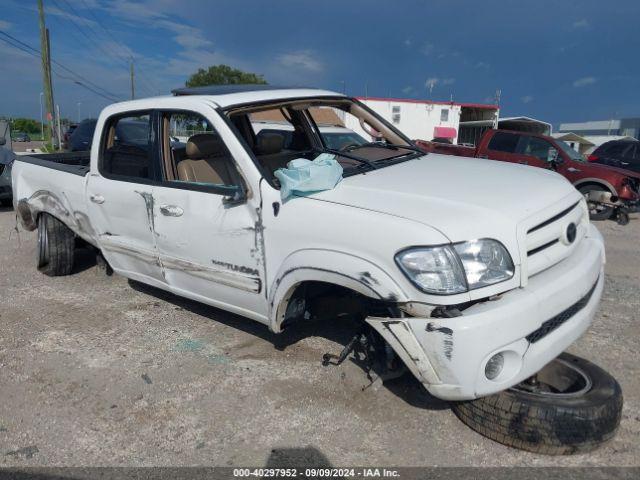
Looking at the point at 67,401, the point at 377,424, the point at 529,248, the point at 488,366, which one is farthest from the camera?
the point at 67,401

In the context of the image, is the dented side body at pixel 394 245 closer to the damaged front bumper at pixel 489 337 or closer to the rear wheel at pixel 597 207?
the damaged front bumper at pixel 489 337

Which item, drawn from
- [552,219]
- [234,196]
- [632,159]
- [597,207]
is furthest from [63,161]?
[632,159]

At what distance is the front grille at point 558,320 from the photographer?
96.6 inches

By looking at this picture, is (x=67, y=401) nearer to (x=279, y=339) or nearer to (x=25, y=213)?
(x=279, y=339)

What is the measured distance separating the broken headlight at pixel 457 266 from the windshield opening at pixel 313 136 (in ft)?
3.43

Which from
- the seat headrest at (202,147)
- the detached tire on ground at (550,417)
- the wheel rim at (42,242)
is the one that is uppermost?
the seat headrest at (202,147)

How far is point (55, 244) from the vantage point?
5.29 meters

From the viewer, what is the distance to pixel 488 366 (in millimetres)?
2363

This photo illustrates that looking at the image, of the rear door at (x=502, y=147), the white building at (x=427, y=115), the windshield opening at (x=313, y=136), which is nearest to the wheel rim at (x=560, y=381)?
the windshield opening at (x=313, y=136)

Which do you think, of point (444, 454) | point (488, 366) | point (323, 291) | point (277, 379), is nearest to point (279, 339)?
point (277, 379)

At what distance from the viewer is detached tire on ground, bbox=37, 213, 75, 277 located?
17.2 feet

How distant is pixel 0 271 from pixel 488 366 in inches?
216

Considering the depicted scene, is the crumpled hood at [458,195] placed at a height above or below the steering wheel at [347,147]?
below

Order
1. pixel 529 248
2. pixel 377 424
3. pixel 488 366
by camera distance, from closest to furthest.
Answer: pixel 488 366
pixel 529 248
pixel 377 424
